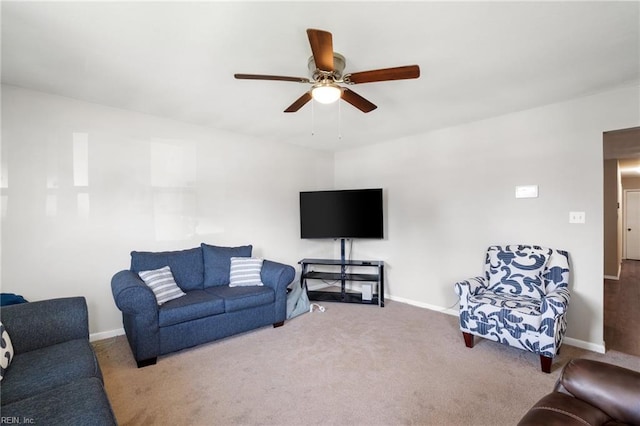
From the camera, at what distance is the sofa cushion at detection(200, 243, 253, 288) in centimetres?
333

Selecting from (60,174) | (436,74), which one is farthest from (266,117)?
(60,174)

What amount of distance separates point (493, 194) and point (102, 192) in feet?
13.9

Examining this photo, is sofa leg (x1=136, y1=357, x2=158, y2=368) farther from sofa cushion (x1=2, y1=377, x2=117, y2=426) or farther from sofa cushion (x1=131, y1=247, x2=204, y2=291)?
sofa cushion (x1=2, y1=377, x2=117, y2=426)

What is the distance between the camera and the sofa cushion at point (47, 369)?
1.38 meters

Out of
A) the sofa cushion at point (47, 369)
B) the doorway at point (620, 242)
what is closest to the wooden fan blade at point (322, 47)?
the sofa cushion at point (47, 369)

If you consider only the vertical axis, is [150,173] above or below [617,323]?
above

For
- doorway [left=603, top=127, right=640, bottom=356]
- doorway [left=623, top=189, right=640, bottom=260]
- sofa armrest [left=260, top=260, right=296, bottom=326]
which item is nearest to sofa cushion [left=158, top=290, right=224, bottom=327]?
sofa armrest [left=260, top=260, right=296, bottom=326]

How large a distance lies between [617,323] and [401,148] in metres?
3.27

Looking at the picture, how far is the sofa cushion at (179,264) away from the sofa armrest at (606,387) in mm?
3139

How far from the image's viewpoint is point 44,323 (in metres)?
1.85

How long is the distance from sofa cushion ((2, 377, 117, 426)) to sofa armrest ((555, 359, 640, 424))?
6.30 ft

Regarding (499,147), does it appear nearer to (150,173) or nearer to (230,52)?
(230,52)

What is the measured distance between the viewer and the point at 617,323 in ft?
10.9

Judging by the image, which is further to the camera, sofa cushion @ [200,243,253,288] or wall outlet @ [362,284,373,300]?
wall outlet @ [362,284,373,300]
